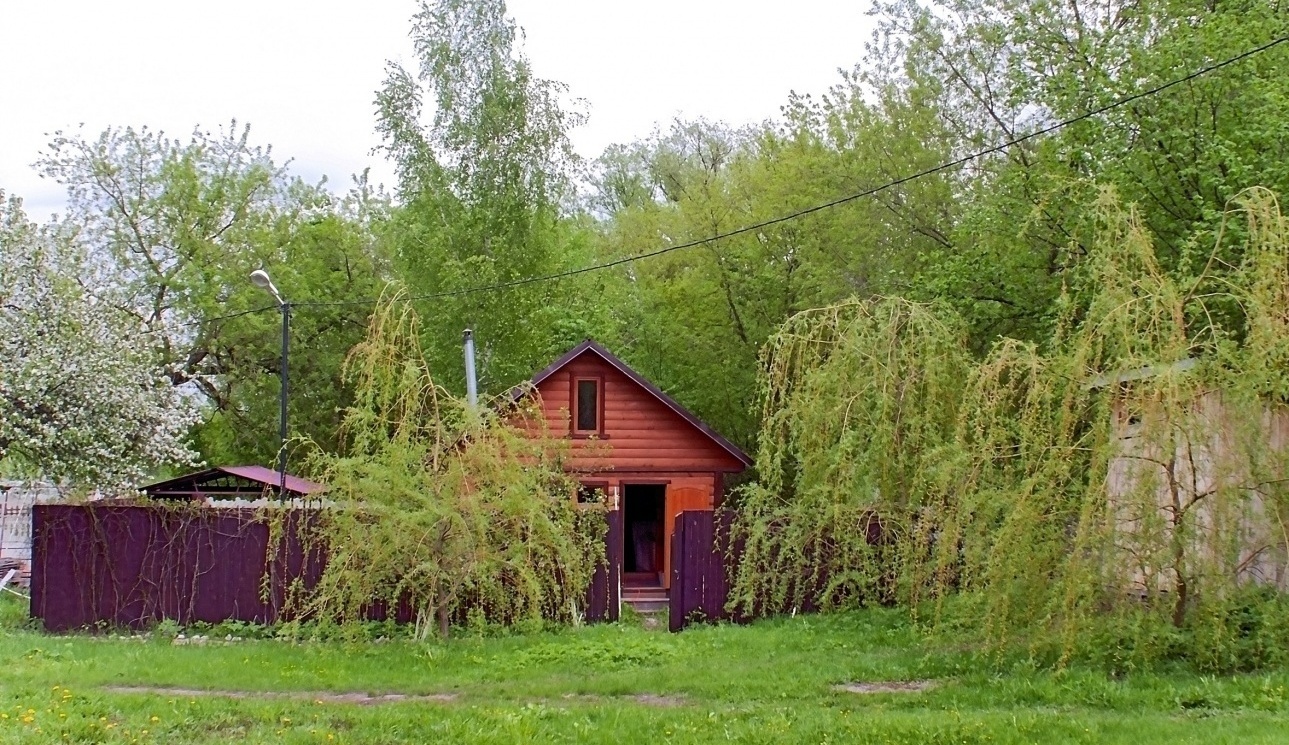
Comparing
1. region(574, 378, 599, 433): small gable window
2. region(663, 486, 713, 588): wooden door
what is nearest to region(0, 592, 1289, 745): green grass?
region(663, 486, 713, 588): wooden door

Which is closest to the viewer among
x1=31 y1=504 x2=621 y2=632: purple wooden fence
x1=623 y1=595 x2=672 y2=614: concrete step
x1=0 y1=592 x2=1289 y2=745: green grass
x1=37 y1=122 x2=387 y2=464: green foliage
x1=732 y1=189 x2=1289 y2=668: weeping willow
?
x1=0 y1=592 x2=1289 y2=745: green grass

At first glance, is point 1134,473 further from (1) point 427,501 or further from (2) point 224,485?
(2) point 224,485

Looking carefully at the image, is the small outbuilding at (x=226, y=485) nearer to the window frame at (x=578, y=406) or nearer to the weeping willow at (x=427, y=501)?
the window frame at (x=578, y=406)

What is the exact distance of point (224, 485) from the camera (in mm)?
20938

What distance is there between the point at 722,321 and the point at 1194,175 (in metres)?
13.1

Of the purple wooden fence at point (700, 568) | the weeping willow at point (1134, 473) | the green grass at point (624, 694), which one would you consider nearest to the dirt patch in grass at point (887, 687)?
the green grass at point (624, 694)

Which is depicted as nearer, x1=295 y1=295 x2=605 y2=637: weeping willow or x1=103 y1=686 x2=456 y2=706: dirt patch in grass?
x1=103 y1=686 x2=456 y2=706: dirt patch in grass

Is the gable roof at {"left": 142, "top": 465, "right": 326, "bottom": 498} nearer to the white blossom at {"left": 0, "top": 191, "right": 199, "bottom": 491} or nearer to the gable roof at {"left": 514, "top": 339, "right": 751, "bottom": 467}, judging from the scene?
the white blossom at {"left": 0, "top": 191, "right": 199, "bottom": 491}

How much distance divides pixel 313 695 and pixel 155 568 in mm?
5571

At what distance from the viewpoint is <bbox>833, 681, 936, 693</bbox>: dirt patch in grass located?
909 centimetres

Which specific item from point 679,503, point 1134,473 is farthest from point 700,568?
point 1134,473

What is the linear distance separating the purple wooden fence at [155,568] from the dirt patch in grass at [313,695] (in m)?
3.98

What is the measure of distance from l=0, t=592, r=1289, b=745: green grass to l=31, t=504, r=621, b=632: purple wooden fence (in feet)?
4.84

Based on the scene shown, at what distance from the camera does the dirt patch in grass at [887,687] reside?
29.8 feet
